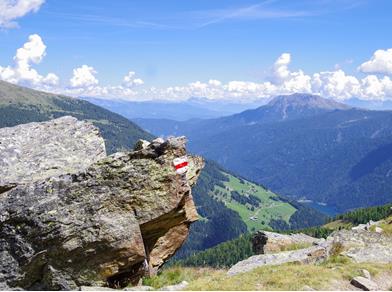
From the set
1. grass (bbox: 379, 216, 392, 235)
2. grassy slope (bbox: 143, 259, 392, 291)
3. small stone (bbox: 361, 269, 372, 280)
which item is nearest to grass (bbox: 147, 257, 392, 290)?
grassy slope (bbox: 143, 259, 392, 291)

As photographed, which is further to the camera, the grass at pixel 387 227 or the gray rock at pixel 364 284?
the grass at pixel 387 227

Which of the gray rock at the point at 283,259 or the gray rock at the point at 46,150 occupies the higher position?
the gray rock at the point at 46,150

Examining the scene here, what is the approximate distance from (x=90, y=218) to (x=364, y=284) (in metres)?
11.3

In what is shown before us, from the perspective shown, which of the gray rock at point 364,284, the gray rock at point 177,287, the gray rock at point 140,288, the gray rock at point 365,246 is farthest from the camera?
the gray rock at point 365,246

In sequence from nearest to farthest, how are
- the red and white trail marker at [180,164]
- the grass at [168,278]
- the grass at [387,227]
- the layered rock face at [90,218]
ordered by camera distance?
the layered rock face at [90,218] → the grass at [168,278] → the red and white trail marker at [180,164] → the grass at [387,227]

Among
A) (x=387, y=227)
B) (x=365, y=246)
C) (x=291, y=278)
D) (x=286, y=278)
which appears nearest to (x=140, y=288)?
(x=286, y=278)

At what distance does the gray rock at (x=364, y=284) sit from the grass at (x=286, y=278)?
0.34 m

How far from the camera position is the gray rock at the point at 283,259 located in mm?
23250

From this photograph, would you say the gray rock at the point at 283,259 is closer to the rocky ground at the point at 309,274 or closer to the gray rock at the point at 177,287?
the rocky ground at the point at 309,274

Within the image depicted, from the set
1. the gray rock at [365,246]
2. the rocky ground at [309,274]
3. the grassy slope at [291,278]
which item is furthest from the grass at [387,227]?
the grassy slope at [291,278]

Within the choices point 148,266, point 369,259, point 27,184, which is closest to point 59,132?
point 27,184

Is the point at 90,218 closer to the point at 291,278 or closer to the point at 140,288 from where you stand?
the point at 140,288

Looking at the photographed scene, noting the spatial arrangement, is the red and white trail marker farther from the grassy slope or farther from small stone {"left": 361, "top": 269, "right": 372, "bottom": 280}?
small stone {"left": 361, "top": 269, "right": 372, "bottom": 280}

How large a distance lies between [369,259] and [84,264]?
47.8 ft
